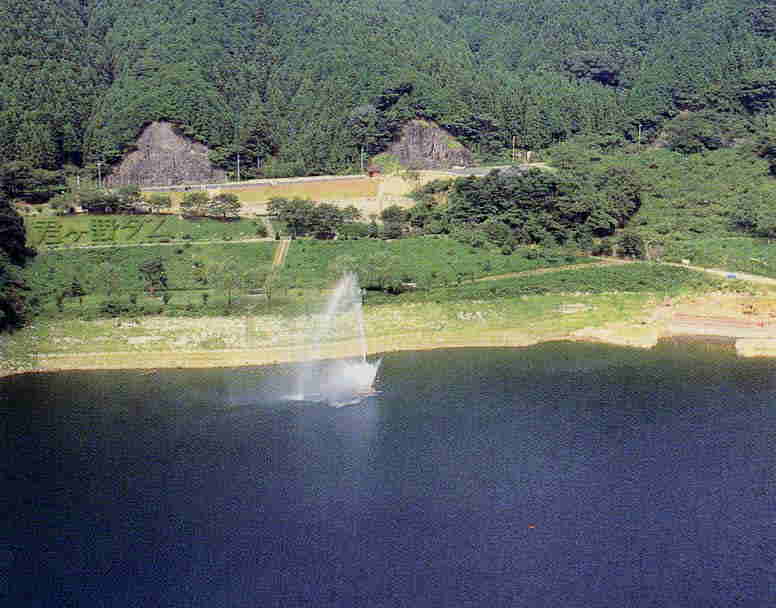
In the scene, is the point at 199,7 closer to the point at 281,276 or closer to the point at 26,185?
the point at 26,185

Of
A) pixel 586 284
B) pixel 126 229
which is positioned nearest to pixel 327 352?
pixel 586 284

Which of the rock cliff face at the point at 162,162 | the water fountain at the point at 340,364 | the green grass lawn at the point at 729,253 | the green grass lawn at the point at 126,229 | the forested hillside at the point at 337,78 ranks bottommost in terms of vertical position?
the water fountain at the point at 340,364

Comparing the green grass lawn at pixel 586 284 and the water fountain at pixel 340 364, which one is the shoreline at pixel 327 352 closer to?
the water fountain at pixel 340 364

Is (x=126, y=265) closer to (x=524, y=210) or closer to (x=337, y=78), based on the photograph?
(x=524, y=210)

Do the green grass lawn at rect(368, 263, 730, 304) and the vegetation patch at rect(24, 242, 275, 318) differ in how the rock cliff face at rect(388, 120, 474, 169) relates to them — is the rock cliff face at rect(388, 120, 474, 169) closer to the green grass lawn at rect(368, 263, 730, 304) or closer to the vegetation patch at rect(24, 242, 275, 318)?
the vegetation patch at rect(24, 242, 275, 318)

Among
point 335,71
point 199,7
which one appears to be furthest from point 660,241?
point 199,7

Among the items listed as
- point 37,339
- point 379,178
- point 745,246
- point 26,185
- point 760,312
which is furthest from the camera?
point 379,178

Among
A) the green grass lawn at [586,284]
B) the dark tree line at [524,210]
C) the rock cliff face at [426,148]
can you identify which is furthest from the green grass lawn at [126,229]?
the rock cliff face at [426,148]
